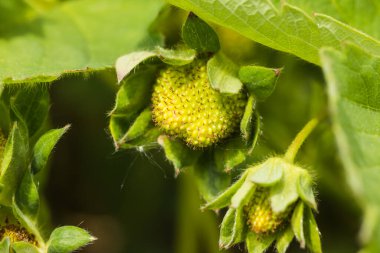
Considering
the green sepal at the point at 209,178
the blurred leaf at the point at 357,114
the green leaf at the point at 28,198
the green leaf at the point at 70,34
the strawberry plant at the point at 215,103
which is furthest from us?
the green leaf at the point at 70,34

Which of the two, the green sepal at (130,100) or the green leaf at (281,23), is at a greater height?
the green leaf at (281,23)

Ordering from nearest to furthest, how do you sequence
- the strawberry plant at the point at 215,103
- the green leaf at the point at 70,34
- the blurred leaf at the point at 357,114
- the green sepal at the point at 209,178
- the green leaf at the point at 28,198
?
the blurred leaf at the point at 357,114 < the strawberry plant at the point at 215,103 < the green leaf at the point at 28,198 < the green sepal at the point at 209,178 < the green leaf at the point at 70,34

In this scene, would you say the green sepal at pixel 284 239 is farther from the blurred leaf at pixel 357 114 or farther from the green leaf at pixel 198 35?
the green leaf at pixel 198 35

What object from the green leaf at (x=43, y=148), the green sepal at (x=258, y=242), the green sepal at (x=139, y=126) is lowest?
the green leaf at (x=43, y=148)

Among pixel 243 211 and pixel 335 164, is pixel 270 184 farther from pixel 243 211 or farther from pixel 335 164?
pixel 335 164

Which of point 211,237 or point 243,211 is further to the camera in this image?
point 211,237

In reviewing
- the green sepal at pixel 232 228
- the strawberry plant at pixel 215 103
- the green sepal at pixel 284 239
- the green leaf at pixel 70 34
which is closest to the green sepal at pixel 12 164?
the strawberry plant at pixel 215 103

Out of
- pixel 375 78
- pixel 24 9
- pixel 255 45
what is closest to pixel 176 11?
pixel 255 45
